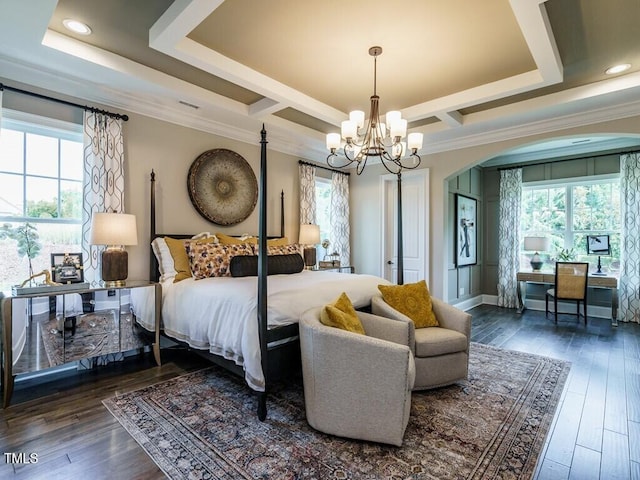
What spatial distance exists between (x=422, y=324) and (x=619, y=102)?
10.6 ft

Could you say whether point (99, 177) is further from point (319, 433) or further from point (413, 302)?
point (413, 302)

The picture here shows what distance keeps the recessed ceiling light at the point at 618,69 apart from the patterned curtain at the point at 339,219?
3.67m

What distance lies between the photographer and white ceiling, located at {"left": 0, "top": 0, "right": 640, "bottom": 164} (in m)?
2.27

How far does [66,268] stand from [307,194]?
3.29 meters

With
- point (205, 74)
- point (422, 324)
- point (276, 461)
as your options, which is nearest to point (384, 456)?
point (276, 461)

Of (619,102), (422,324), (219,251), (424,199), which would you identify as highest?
(619,102)

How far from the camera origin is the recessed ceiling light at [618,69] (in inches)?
119

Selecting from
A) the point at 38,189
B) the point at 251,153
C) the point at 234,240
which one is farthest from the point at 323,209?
the point at 38,189

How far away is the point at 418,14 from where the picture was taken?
2.33 m

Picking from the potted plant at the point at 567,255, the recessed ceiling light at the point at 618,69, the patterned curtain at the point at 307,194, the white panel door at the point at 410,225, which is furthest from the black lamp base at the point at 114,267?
the potted plant at the point at 567,255

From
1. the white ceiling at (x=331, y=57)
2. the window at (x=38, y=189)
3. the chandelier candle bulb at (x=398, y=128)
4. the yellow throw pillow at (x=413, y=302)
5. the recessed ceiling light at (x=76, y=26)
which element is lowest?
the yellow throw pillow at (x=413, y=302)

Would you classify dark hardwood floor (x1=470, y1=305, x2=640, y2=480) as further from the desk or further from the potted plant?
the potted plant

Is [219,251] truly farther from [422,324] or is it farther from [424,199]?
[424,199]

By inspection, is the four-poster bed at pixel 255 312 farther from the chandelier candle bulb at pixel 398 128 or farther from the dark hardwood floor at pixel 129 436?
the chandelier candle bulb at pixel 398 128
